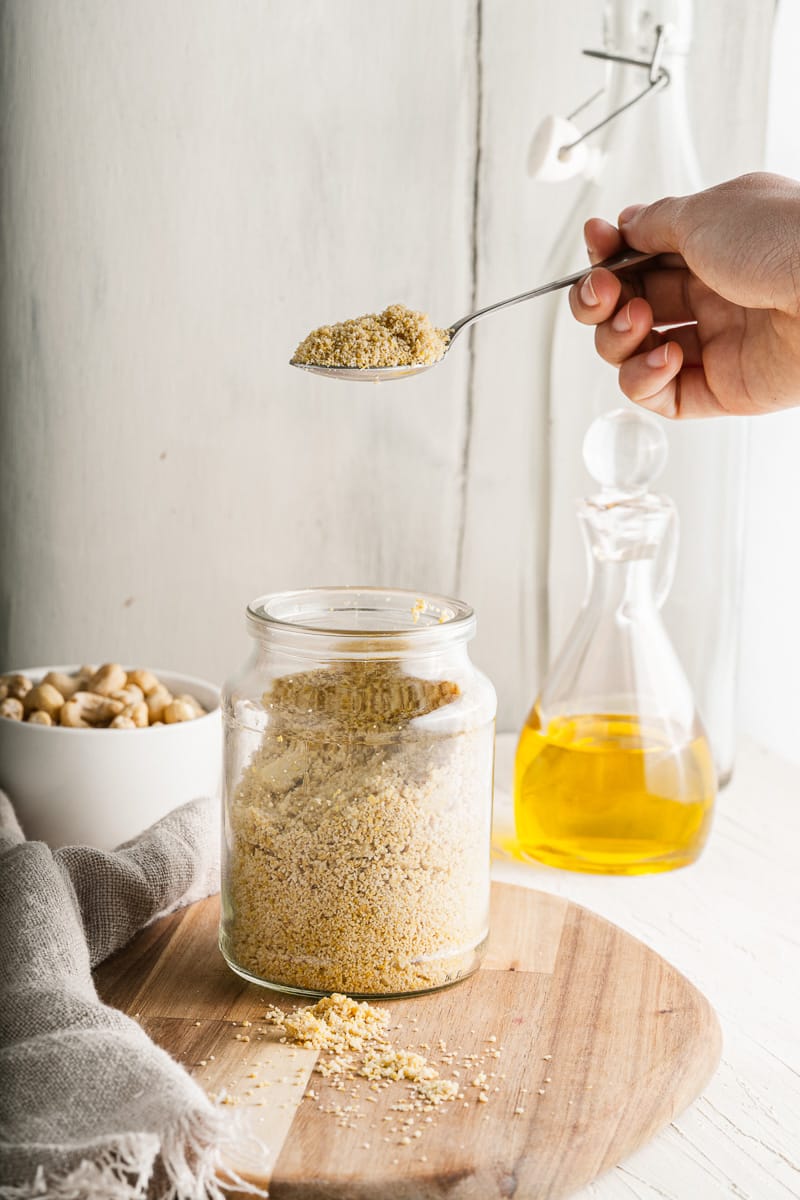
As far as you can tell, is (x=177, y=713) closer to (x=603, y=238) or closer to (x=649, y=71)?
(x=603, y=238)

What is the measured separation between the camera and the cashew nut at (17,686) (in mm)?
991

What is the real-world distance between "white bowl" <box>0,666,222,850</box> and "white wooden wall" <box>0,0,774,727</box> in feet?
1.01

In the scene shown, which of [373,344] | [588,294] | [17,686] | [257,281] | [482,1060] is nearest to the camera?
[482,1060]

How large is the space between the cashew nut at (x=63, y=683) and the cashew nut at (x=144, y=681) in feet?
0.14

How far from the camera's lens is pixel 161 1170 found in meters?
0.53

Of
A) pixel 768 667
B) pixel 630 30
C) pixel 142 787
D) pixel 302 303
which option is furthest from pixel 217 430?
pixel 768 667

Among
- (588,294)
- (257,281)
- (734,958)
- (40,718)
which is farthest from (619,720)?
(257,281)

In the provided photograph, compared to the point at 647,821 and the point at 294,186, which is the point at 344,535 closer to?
the point at 294,186

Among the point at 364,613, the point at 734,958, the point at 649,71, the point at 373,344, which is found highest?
the point at 649,71

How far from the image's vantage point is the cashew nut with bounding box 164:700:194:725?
971mm

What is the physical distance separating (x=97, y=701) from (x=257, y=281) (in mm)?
436

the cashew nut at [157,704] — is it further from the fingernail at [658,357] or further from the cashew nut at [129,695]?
the fingernail at [658,357]

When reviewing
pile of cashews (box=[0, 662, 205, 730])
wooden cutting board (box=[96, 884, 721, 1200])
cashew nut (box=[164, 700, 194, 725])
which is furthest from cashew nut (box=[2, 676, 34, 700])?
wooden cutting board (box=[96, 884, 721, 1200])

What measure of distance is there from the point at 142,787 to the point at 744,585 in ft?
2.35
